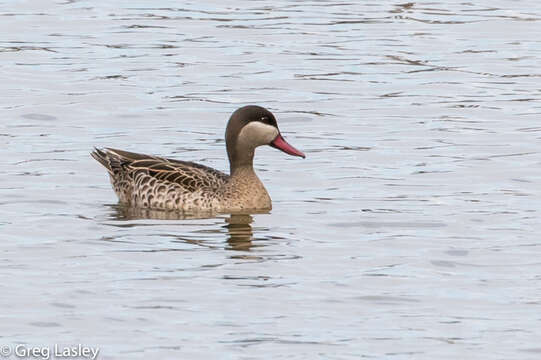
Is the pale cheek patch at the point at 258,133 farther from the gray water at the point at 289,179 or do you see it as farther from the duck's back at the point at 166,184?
the gray water at the point at 289,179

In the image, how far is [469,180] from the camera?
18.4 metres

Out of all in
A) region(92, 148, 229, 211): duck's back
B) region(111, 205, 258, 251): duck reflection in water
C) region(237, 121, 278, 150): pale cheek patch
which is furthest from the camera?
region(237, 121, 278, 150): pale cheek patch

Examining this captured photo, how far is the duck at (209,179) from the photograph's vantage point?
17.2 meters

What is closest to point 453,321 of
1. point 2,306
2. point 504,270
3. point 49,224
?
point 504,270

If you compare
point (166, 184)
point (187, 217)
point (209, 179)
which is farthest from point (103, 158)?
point (187, 217)

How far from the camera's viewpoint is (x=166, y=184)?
1728 cm

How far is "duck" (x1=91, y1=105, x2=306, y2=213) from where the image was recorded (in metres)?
17.2

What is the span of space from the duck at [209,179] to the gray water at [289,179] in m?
0.35

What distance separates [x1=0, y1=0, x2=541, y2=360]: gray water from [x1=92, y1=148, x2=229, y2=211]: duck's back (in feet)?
1.02

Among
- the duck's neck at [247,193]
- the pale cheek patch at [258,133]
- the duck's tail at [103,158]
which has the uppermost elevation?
the pale cheek patch at [258,133]

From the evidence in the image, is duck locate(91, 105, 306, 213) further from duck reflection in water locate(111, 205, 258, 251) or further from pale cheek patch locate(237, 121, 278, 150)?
duck reflection in water locate(111, 205, 258, 251)

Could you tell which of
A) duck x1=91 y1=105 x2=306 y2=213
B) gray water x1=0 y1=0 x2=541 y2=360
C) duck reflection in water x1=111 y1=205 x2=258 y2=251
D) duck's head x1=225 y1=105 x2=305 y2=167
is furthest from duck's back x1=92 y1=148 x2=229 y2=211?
duck's head x1=225 y1=105 x2=305 y2=167

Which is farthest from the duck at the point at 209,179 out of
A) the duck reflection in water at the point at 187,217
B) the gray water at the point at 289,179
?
the gray water at the point at 289,179

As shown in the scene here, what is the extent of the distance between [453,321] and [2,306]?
3406mm
